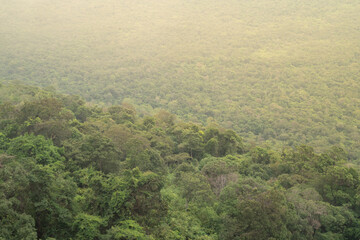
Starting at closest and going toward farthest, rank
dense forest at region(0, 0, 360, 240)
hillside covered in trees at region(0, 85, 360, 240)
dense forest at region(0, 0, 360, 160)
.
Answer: hillside covered in trees at region(0, 85, 360, 240), dense forest at region(0, 0, 360, 240), dense forest at region(0, 0, 360, 160)

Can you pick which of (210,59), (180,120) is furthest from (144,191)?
(210,59)

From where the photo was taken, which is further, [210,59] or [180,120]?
[210,59]

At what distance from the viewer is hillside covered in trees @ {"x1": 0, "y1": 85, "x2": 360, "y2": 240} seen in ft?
36.7

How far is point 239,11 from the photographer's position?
126 meters

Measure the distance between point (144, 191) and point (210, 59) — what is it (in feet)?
292

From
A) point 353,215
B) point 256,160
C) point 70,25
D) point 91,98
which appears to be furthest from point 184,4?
point 353,215

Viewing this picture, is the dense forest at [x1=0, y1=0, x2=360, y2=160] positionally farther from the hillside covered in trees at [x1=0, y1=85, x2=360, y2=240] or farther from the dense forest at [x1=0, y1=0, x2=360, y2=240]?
the hillside covered in trees at [x1=0, y1=85, x2=360, y2=240]

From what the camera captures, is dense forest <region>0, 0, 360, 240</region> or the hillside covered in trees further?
dense forest <region>0, 0, 360, 240</region>

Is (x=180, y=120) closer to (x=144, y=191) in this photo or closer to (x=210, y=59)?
(x=144, y=191)

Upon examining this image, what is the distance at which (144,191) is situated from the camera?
13.1 metres

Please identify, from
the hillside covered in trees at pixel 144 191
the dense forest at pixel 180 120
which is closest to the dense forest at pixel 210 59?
the dense forest at pixel 180 120

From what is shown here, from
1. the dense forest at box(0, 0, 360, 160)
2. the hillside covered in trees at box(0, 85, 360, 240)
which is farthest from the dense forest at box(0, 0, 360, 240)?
the dense forest at box(0, 0, 360, 160)

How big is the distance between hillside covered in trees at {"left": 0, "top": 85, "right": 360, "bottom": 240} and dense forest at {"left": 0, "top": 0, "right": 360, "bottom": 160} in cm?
2363

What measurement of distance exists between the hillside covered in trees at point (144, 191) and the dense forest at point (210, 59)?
2363cm
